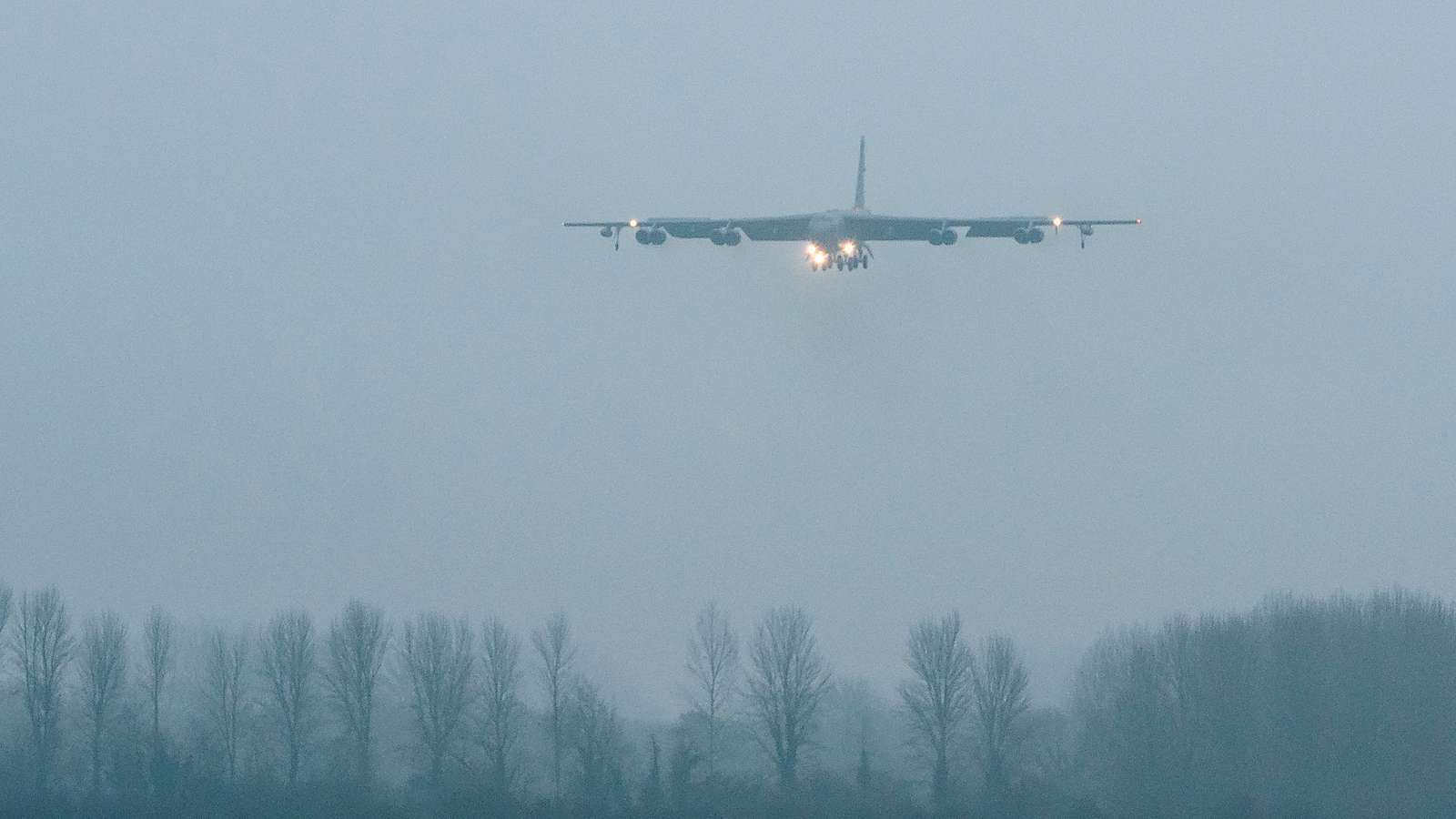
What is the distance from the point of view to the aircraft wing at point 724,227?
7025 cm

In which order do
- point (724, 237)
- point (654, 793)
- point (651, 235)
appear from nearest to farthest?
point (654, 793)
point (651, 235)
point (724, 237)

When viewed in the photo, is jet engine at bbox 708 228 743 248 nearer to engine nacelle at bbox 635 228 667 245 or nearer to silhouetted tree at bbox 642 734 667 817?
engine nacelle at bbox 635 228 667 245

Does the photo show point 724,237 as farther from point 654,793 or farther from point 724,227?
point 654,793

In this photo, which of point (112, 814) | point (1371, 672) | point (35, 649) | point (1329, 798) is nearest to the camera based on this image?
point (112, 814)

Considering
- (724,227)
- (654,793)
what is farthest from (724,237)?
(654,793)

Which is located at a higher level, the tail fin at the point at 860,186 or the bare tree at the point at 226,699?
the tail fin at the point at 860,186

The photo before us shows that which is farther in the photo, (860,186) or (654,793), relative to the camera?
(860,186)

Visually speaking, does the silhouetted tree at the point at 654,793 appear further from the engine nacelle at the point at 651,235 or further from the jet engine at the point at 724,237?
the jet engine at the point at 724,237

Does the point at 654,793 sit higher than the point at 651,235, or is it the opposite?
the point at 651,235

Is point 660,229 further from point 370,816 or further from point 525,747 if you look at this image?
point 370,816

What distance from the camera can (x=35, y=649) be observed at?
79.4 metres

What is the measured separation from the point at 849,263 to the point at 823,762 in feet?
49.9

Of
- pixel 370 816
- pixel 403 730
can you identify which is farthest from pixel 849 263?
pixel 370 816

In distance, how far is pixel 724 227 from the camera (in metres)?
71.6
